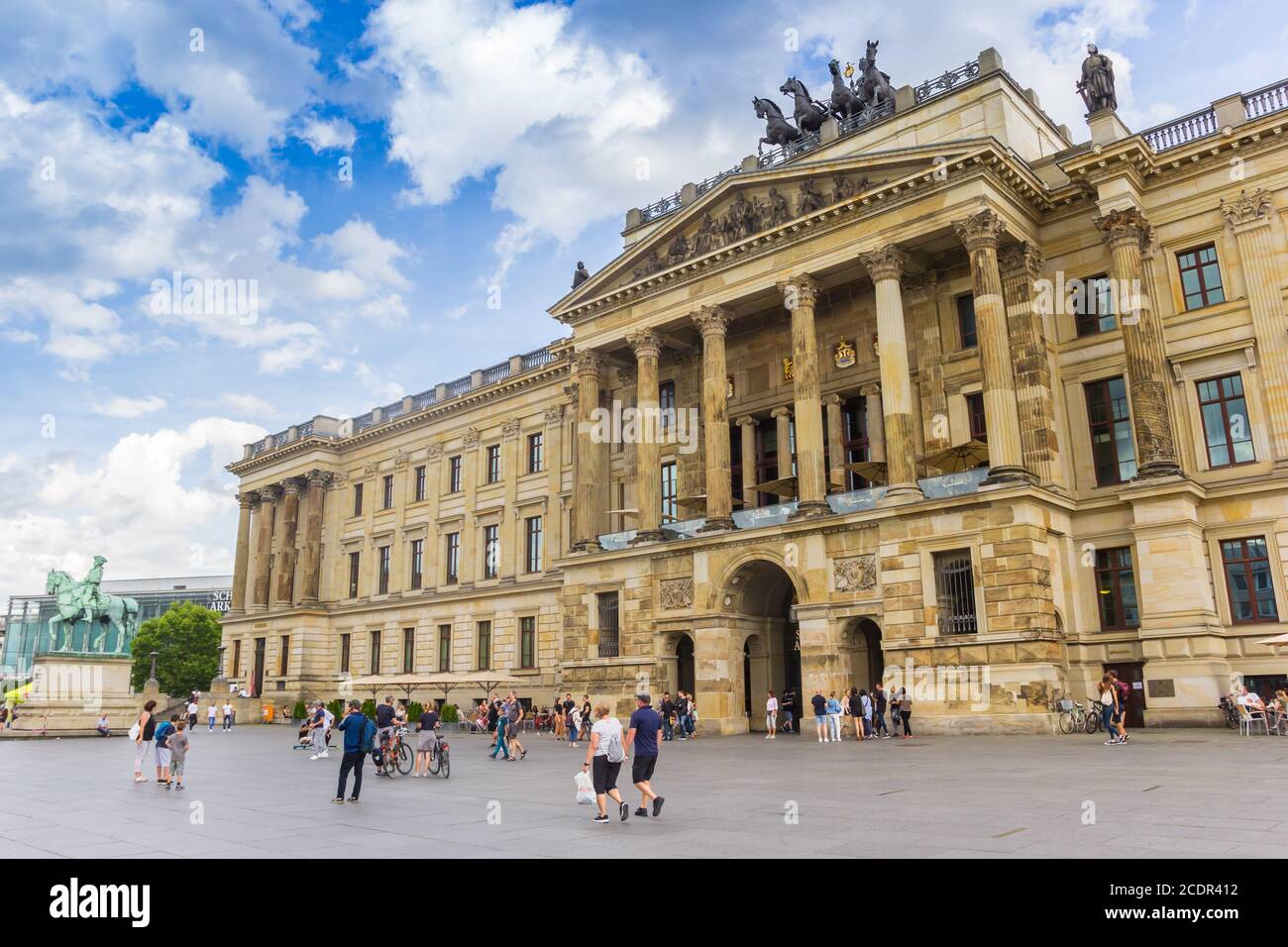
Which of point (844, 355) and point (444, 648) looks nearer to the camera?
point (844, 355)

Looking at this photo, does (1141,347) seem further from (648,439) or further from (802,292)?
(648,439)

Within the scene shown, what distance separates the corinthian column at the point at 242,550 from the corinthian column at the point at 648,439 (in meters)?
42.3

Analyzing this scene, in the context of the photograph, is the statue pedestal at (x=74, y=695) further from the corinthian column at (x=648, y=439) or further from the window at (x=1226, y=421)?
the window at (x=1226, y=421)

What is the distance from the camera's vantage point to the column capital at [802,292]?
36.5 meters

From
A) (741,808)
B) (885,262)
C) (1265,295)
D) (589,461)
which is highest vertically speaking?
(885,262)

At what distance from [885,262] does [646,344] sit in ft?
36.1

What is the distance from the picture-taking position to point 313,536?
66938 mm

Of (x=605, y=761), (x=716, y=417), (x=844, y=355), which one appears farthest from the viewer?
(x=844, y=355)

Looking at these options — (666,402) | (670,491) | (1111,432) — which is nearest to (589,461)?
(670,491)

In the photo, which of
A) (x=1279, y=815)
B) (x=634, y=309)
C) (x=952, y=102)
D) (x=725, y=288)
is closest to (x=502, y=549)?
(x=634, y=309)

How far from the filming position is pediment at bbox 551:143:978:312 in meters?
34.4

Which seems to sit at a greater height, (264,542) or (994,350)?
(264,542)

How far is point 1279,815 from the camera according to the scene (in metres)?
11.1

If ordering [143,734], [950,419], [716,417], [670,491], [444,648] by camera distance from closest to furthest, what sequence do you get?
[143,734] < [950,419] < [716,417] < [670,491] < [444,648]
